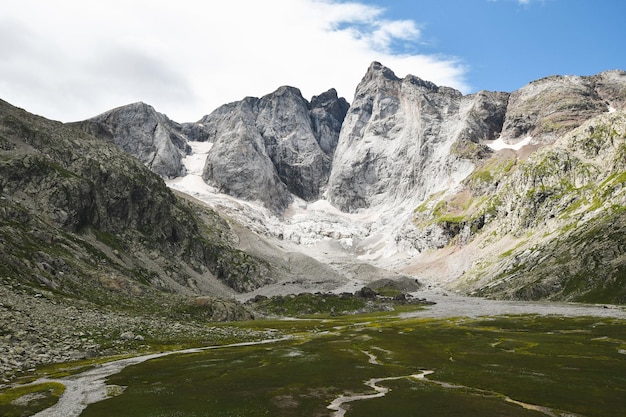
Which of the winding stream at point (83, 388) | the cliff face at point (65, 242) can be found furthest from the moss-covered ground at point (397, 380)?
the cliff face at point (65, 242)

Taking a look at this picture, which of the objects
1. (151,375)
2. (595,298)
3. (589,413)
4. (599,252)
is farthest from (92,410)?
(599,252)

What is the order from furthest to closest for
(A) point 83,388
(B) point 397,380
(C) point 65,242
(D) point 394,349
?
(C) point 65,242 < (D) point 394,349 < (B) point 397,380 < (A) point 83,388

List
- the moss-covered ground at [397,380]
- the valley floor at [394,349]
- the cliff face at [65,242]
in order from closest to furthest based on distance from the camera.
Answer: the moss-covered ground at [397,380]
the valley floor at [394,349]
the cliff face at [65,242]

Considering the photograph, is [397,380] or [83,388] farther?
[397,380]

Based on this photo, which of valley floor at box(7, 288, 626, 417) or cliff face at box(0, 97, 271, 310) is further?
cliff face at box(0, 97, 271, 310)

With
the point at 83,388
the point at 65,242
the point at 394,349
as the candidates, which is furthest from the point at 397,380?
the point at 65,242

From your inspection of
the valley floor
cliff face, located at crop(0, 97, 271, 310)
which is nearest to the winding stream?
the valley floor

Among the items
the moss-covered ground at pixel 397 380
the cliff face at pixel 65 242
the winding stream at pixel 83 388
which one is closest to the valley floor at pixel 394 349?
the winding stream at pixel 83 388

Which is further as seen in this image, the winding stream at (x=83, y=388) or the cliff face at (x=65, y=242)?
the cliff face at (x=65, y=242)

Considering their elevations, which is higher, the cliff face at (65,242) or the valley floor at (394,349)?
the cliff face at (65,242)

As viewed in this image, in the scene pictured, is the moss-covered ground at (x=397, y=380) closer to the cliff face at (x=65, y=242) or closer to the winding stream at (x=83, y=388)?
the winding stream at (x=83, y=388)

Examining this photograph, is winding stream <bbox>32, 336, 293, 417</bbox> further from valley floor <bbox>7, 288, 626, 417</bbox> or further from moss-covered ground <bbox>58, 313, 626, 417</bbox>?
moss-covered ground <bbox>58, 313, 626, 417</bbox>

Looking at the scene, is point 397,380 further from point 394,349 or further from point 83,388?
point 83,388

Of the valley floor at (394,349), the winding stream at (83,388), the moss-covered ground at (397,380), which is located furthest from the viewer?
the valley floor at (394,349)
